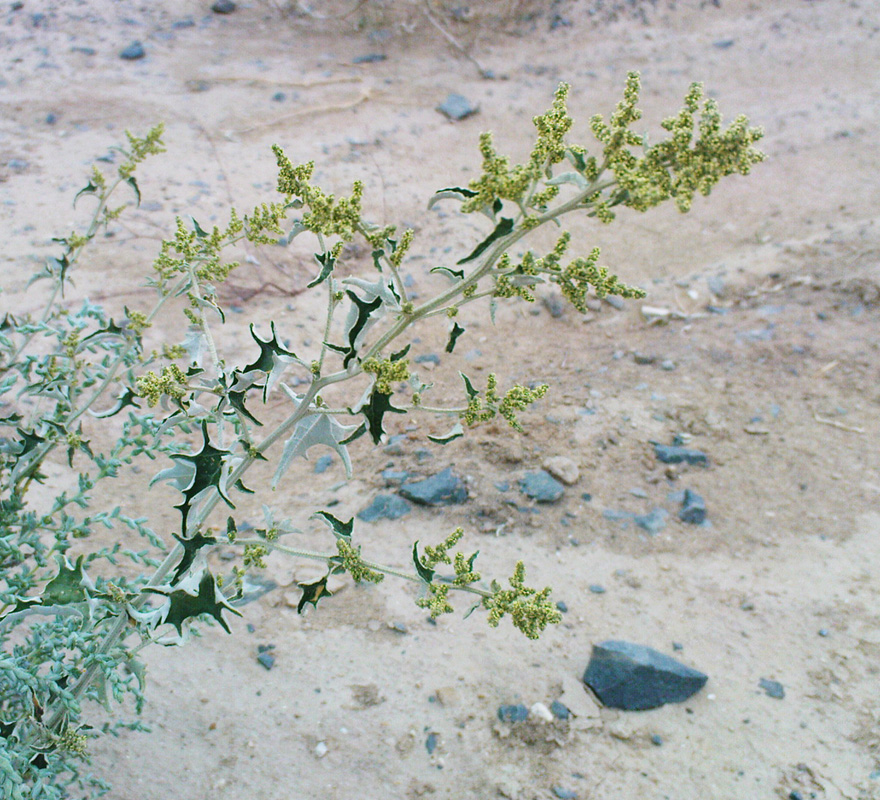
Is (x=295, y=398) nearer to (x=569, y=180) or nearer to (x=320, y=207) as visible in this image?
(x=320, y=207)

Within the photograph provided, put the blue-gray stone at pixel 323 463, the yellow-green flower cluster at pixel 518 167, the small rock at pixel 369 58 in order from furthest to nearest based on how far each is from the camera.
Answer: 1. the small rock at pixel 369 58
2. the blue-gray stone at pixel 323 463
3. the yellow-green flower cluster at pixel 518 167

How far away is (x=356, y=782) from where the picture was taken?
2236 millimetres

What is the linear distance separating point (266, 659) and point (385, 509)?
2.68 ft

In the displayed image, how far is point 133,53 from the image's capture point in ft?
22.2

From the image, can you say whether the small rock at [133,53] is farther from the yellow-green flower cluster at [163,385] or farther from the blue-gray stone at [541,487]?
the yellow-green flower cluster at [163,385]

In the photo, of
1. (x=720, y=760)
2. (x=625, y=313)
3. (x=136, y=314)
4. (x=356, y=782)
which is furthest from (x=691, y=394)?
(x=136, y=314)

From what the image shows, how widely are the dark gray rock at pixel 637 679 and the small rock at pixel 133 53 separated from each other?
6665mm

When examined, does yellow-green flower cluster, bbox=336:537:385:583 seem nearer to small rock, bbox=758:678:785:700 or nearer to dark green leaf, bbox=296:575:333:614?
dark green leaf, bbox=296:575:333:614

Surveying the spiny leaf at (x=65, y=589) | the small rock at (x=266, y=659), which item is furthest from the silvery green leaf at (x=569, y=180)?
the small rock at (x=266, y=659)

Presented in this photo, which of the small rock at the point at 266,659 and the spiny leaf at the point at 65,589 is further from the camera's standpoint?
the small rock at the point at 266,659

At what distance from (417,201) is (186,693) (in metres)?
4.10

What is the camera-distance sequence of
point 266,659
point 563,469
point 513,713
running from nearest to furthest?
point 513,713 < point 266,659 < point 563,469

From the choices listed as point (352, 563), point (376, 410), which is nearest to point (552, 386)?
point (352, 563)

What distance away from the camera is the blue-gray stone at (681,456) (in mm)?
3570
